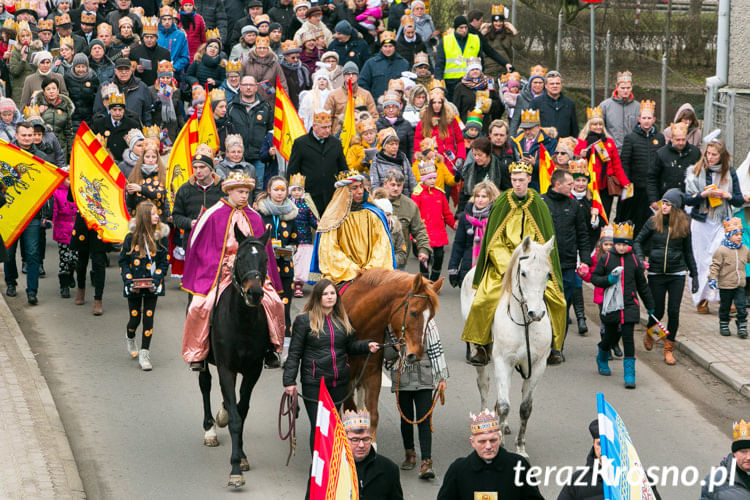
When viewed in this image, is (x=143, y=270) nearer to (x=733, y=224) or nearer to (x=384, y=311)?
(x=384, y=311)

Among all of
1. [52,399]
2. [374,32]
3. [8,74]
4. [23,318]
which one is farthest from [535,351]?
[374,32]

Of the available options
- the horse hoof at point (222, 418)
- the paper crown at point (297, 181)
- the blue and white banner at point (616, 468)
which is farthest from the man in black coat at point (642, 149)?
the blue and white banner at point (616, 468)

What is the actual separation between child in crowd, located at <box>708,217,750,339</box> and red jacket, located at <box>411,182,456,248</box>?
3.79 m

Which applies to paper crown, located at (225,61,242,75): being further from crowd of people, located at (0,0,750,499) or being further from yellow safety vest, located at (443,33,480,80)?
yellow safety vest, located at (443,33,480,80)

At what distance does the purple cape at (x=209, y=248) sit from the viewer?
1270 cm

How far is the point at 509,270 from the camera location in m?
12.2

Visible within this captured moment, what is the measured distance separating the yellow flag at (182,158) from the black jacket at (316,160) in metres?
1.66

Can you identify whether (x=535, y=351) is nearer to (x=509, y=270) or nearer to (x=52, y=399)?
(x=509, y=270)

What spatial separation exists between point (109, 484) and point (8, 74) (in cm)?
1410

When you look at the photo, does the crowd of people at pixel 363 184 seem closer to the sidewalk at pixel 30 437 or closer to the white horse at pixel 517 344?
the white horse at pixel 517 344

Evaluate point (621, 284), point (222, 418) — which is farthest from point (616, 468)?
point (621, 284)

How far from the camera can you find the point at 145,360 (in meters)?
15.2

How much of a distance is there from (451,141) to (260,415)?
27.2 feet

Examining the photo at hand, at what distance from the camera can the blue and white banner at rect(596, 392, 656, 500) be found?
297 inches
